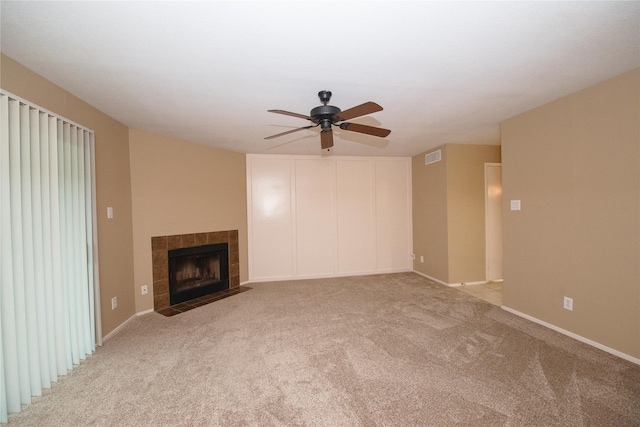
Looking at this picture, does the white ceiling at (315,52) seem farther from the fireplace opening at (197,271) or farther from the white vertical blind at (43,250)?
the fireplace opening at (197,271)

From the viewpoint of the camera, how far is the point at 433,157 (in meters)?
4.80

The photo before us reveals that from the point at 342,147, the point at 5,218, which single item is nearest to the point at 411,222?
the point at 342,147

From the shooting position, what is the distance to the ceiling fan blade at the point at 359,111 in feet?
6.35

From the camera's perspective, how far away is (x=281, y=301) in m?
3.93

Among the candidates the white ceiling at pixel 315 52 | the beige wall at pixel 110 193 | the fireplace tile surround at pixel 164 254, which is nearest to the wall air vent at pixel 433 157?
the white ceiling at pixel 315 52

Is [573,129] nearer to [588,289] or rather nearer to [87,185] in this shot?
[588,289]

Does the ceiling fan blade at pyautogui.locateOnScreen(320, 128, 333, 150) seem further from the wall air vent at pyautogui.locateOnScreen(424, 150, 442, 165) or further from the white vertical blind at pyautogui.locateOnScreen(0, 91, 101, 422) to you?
the wall air vent at pyautogui.locateOnScreen(424, 150, 442, 165)

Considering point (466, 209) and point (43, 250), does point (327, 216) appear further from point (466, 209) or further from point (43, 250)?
point (43, 250)

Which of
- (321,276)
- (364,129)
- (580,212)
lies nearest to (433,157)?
(580,212)

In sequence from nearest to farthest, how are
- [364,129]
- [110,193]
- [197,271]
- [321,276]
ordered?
[364,129]
[110,193]
[197,271]
[321,276]

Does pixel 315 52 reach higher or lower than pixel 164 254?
higher

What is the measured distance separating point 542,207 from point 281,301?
352 cm

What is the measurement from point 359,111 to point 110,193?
2.91m

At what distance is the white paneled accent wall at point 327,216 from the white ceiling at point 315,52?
2.15 metres
